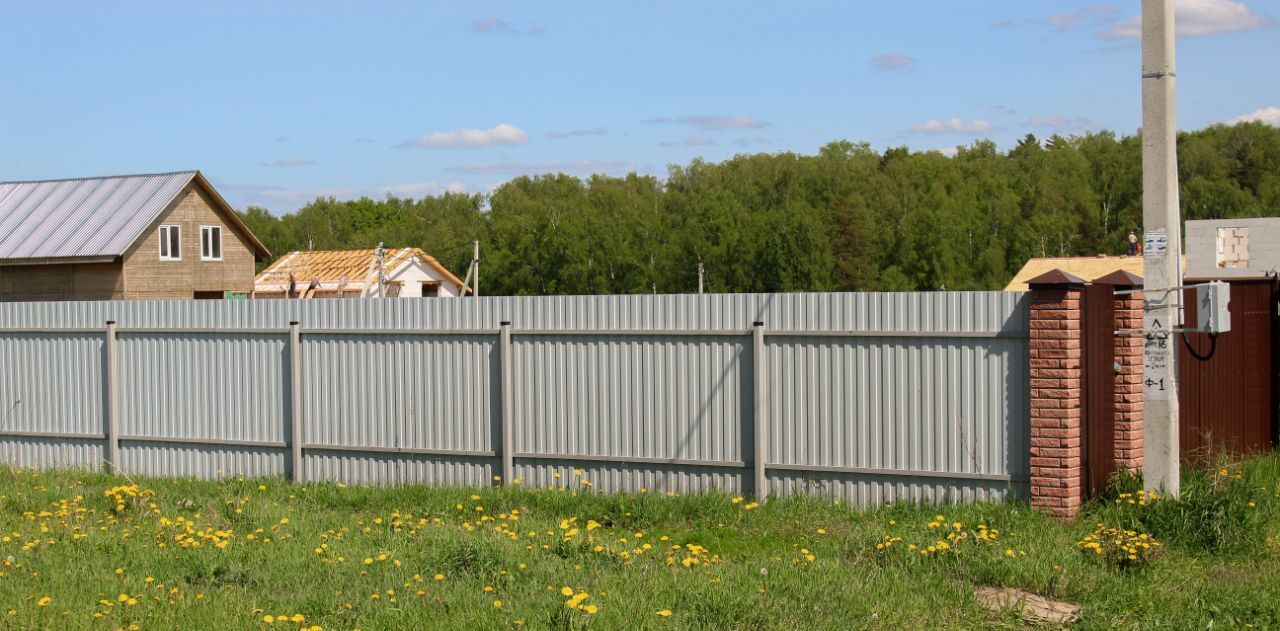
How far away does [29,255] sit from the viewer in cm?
4194

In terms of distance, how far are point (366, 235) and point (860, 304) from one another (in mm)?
108442

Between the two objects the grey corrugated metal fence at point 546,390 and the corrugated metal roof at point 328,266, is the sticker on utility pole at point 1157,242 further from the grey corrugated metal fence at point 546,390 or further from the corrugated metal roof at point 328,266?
the corrugated metal roof at point 328,266

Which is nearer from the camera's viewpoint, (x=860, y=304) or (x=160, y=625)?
(x=160, y=625)

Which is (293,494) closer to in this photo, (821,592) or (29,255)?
(821,592)

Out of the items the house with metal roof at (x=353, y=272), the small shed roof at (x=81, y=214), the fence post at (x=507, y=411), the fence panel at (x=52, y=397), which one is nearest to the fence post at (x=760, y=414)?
the fence post at (x=507, y=411)

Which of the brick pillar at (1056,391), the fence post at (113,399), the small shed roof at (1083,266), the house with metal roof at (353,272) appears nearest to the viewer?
the brick pillar at (1056,391)

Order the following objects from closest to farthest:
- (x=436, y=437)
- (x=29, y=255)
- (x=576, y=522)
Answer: (x=576, y=522)
(x=436, y=437)
(x=29, y=255)

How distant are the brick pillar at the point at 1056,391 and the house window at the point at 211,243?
43152 mm

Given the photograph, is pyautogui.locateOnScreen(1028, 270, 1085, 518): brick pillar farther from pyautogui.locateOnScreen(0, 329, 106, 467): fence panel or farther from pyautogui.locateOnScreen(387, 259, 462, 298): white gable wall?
pyautogui.locateOnScreen(387, 259, 462, 298): white gable wall

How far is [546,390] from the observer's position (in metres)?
11.2

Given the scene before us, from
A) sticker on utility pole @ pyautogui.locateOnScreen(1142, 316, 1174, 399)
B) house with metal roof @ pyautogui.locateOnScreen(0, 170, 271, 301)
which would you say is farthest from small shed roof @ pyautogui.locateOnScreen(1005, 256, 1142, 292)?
sticker on utility pole @ pyautogui.locateOnScreen(1142, 316, 1174, 399)

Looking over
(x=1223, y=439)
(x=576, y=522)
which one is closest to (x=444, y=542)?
(x=576, y=522)

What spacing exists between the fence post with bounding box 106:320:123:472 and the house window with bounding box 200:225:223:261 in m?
36.6

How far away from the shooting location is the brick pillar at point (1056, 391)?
925 cm
